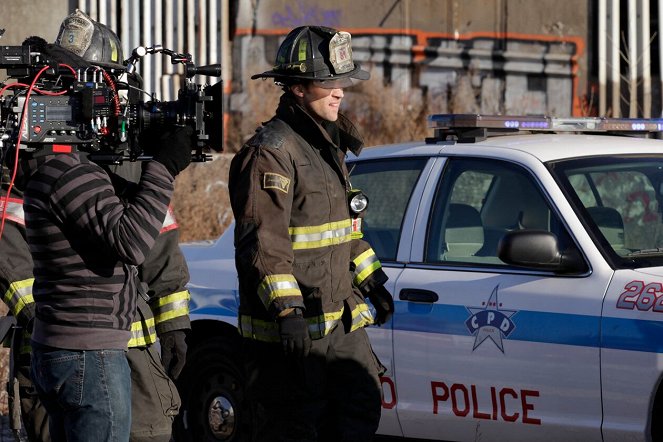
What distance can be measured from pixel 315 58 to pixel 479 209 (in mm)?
1503

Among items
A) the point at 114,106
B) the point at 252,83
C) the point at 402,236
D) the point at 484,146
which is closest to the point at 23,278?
the point at 114,106

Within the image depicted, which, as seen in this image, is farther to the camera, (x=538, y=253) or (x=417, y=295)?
(x=417, y=295)

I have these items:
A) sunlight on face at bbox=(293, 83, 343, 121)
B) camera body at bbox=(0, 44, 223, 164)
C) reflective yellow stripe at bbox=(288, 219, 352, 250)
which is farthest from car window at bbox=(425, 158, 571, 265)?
Result: camera body at bbox=(0, 44, 223, 164)

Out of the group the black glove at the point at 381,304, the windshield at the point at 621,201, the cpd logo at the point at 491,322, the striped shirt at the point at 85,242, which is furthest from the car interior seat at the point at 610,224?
the striped shirt at the point at 85,242

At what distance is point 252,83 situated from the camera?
49.4ft

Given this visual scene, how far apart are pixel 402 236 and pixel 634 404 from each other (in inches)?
54.7

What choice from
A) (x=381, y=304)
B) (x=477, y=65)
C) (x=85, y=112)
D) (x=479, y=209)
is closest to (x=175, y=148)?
(x=85, y=112)

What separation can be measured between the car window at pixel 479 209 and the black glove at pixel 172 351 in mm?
1459

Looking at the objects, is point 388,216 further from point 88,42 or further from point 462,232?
point 88,42

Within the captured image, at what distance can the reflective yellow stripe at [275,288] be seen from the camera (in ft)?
14.5

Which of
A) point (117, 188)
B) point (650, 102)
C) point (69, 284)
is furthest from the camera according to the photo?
point (650, 102)

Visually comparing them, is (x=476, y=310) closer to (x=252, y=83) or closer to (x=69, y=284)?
(x=69, y=284)

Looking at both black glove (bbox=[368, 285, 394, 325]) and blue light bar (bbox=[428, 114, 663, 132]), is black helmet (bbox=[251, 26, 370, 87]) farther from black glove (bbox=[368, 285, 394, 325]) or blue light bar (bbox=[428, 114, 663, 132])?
blue light bar (bbox=[428, 114, 663, 132])

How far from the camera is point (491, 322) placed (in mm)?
5484
